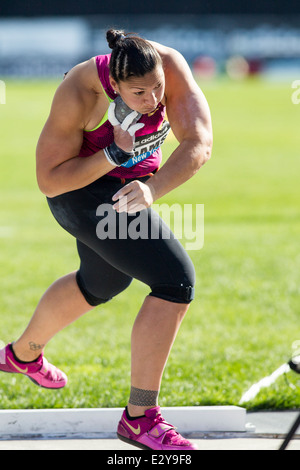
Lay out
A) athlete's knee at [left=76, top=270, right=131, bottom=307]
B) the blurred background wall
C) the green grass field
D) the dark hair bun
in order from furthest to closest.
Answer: the blurred background wall → the green grass field → athlete's knee at [left=76, top=270, right=131, bottom=307] → the dark hair bun

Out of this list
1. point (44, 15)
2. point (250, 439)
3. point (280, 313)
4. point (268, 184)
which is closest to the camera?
point (250, 439)

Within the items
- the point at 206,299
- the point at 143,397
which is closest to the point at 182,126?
the point at 143,397

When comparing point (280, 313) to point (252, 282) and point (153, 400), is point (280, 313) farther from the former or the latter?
point (153, 400)

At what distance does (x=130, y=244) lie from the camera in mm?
2914

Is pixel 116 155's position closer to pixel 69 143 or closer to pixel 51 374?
pixel 69 143

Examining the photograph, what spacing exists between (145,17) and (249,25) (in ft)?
19.4

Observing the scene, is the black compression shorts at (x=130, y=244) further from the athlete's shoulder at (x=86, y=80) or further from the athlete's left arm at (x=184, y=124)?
the athlete's shoulder at (x=86, y=80)

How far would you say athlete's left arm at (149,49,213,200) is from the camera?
2887 mm

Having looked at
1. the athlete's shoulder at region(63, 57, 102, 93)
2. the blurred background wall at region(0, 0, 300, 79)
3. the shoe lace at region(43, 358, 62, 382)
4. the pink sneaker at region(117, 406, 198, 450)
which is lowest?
the blurred background wall at region(0, 0, 300, 79)

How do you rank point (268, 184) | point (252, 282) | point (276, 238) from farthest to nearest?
1. point (268, 184)
2. point (276, 238)
3. point (252, 282)

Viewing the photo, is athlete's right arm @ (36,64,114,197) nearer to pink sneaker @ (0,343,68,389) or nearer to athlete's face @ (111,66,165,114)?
athlete's face @ (111,66,165,114)

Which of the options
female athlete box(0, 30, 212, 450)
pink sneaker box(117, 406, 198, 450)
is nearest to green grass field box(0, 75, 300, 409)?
pink sneaker box(117, 406, 198, 450)

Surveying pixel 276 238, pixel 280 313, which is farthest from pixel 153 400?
pixel 276 238

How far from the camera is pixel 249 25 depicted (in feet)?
138
